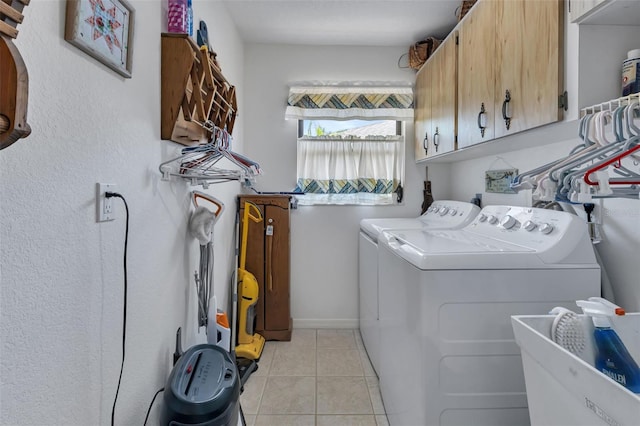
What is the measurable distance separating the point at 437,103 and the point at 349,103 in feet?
2.62

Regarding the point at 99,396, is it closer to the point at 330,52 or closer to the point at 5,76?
the point at 5,76

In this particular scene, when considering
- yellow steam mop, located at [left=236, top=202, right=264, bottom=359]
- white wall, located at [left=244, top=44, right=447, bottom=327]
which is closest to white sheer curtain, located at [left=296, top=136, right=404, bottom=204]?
white wall, located at [left=244, top=44, right=447, bottom=327]

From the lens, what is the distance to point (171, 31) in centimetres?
137

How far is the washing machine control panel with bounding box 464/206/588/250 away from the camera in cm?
127

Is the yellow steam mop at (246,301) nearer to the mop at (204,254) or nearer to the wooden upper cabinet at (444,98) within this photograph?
the mop at (204,254)

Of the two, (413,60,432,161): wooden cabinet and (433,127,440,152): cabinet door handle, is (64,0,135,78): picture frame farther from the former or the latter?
(413,60,432,161): wooden cabinet

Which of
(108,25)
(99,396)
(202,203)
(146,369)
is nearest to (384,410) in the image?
(146,369)

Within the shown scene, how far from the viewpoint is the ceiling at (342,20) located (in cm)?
233

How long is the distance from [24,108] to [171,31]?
3.35 ft

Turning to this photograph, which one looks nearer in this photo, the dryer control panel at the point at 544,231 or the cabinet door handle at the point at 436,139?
the dryer control panel at the point at 544,231

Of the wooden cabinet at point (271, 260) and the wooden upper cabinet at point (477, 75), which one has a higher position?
the wooden upper cabinet at point (477, 75)

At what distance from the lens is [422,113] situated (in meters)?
2.74

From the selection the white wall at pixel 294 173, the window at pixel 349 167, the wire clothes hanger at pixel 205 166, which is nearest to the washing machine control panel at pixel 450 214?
the white wall at pixel 294 173

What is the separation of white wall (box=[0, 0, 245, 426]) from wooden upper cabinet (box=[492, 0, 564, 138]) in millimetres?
1548
